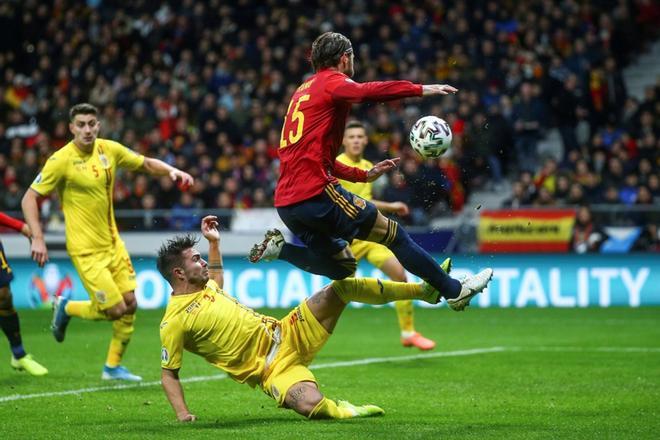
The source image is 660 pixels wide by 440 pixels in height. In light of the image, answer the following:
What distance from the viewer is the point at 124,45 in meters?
27.2

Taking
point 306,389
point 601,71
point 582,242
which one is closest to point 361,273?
point 582,242

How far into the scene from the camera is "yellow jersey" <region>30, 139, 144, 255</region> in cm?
1098

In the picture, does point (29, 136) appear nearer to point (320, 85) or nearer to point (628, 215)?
point (628, 215)

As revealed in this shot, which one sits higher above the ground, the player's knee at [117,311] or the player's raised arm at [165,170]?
the player's raised arm at [165,170]

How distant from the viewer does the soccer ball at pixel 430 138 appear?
857 cm

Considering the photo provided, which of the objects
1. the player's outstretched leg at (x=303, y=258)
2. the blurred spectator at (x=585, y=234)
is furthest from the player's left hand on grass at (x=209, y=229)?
the blurred spectator at (x=585, y=234)

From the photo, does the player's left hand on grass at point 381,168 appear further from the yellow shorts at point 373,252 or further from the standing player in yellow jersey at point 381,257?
the yellow shorts at point 373,252

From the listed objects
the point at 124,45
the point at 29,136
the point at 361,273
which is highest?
the point at 124,45

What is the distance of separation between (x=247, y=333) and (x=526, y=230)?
38.0ft

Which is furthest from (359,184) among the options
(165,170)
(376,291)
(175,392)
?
(175,392)

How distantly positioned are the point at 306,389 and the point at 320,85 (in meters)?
2.13

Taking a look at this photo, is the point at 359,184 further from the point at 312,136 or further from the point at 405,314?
the point at 312,136

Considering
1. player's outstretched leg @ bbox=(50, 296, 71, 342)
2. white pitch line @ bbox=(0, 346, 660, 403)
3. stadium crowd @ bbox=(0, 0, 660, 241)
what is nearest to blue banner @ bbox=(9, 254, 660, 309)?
stadium crowd @ bbox=(0, 0, 660, 241)

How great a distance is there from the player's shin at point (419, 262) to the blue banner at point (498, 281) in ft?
31.7
